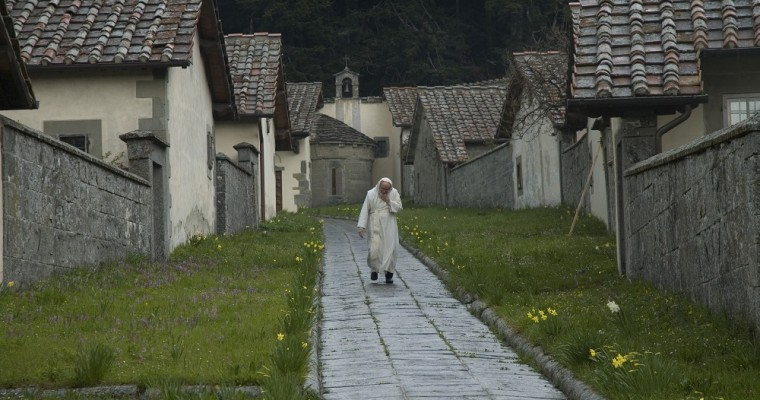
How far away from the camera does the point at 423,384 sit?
8.58 meters

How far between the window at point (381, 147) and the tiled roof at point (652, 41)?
56.7 m

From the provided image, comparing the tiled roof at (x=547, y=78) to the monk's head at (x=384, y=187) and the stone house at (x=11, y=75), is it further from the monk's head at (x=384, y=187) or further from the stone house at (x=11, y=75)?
the stone house at (x=11, y=75)

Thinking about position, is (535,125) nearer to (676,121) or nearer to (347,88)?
(676,121)

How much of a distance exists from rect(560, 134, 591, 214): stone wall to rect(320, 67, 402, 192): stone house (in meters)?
39.3

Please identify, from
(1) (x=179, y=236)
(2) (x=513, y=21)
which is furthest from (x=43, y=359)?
(2) (x=513, y=21)

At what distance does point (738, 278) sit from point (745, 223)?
1.80ft

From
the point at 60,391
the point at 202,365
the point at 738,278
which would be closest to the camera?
the point at 60,391

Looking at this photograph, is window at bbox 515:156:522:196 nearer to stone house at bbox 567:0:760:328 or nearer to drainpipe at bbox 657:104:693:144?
stone house at bbox 567:0:760:328

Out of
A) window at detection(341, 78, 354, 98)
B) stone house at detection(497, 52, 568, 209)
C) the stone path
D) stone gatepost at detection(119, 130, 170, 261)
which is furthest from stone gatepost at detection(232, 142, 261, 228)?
window at detection(341, 78, 354, 98)

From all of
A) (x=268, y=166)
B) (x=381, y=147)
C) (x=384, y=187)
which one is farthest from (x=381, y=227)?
(x=381, y=147)

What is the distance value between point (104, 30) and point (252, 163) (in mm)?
10790

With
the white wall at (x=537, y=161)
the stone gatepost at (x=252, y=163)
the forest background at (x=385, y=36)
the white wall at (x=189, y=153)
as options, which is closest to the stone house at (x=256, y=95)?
the stone gatepost at (x=252, y=163)

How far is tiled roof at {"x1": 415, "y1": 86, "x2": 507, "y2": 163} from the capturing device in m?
44.2

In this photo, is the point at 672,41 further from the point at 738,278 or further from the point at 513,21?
the point at 513,21
